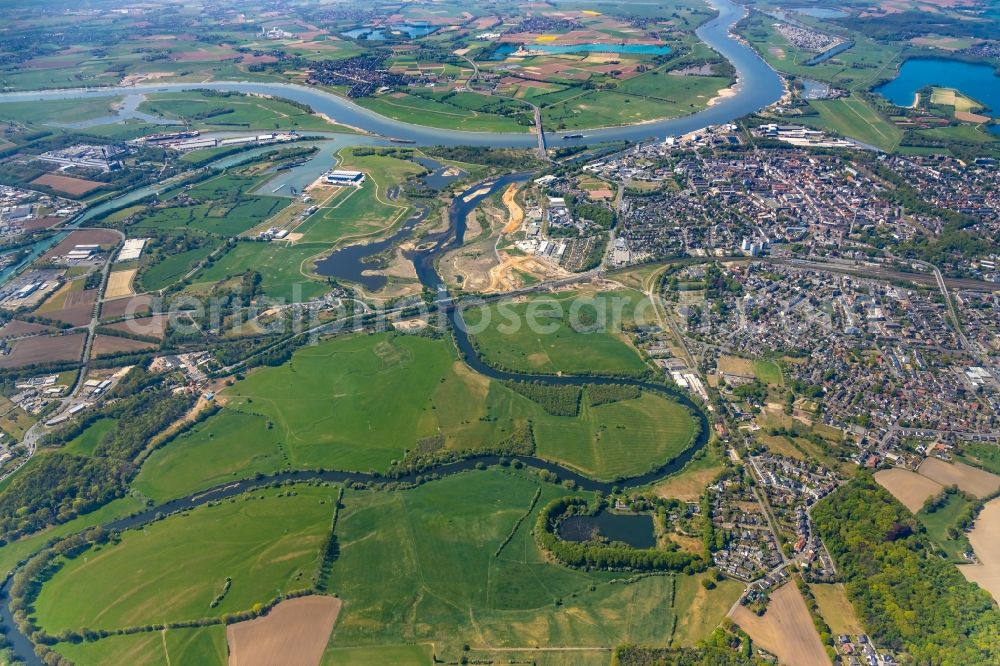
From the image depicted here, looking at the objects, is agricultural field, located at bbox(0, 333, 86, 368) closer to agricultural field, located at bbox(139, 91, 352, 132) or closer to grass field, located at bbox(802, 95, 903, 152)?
agricultural field, located at bbox(139, 91, 352, 132)

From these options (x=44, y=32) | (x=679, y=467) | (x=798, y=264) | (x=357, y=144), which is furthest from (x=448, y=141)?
(x=44, y=32)

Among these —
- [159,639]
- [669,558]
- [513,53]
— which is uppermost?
[513,53]

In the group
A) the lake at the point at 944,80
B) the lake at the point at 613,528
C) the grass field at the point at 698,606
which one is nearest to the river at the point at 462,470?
the lake at the point at 613,528

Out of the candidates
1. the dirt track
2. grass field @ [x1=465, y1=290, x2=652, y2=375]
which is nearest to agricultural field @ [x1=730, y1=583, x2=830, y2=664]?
grass field @ [x1=465, y1=290, x2=652, y2=375]

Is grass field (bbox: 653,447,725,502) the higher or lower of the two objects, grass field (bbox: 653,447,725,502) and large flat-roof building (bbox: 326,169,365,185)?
the lower

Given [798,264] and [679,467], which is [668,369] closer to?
[679,467]

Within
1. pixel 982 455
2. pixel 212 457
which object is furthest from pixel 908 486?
pixel 212 457

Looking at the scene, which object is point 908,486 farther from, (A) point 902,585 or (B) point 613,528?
(B) point 613,528
